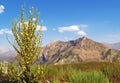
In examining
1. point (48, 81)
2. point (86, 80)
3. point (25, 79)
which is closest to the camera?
point (86, 80)

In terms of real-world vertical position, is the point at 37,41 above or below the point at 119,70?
above

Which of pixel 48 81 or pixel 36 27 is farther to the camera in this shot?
pixel 48 81

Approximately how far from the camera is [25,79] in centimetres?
1764

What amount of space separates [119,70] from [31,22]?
8781 millimetres

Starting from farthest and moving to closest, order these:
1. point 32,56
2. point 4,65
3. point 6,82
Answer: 1. point 4,65
2. point 6,82
3. point 32,56

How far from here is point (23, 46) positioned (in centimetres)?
1652

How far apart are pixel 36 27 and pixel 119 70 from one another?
27.7 feet

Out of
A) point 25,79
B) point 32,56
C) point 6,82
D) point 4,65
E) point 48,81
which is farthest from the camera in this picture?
point 4,65

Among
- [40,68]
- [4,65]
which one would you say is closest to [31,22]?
[40,68]

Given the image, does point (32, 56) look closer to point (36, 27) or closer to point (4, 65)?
point (36, 27)

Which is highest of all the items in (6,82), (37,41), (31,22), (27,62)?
(31,22)

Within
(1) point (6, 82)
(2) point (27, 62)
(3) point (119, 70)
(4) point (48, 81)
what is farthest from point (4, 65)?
(3) point (119, 70)

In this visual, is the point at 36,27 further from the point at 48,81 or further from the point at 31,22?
the point at 48,81

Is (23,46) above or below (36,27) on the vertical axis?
below
